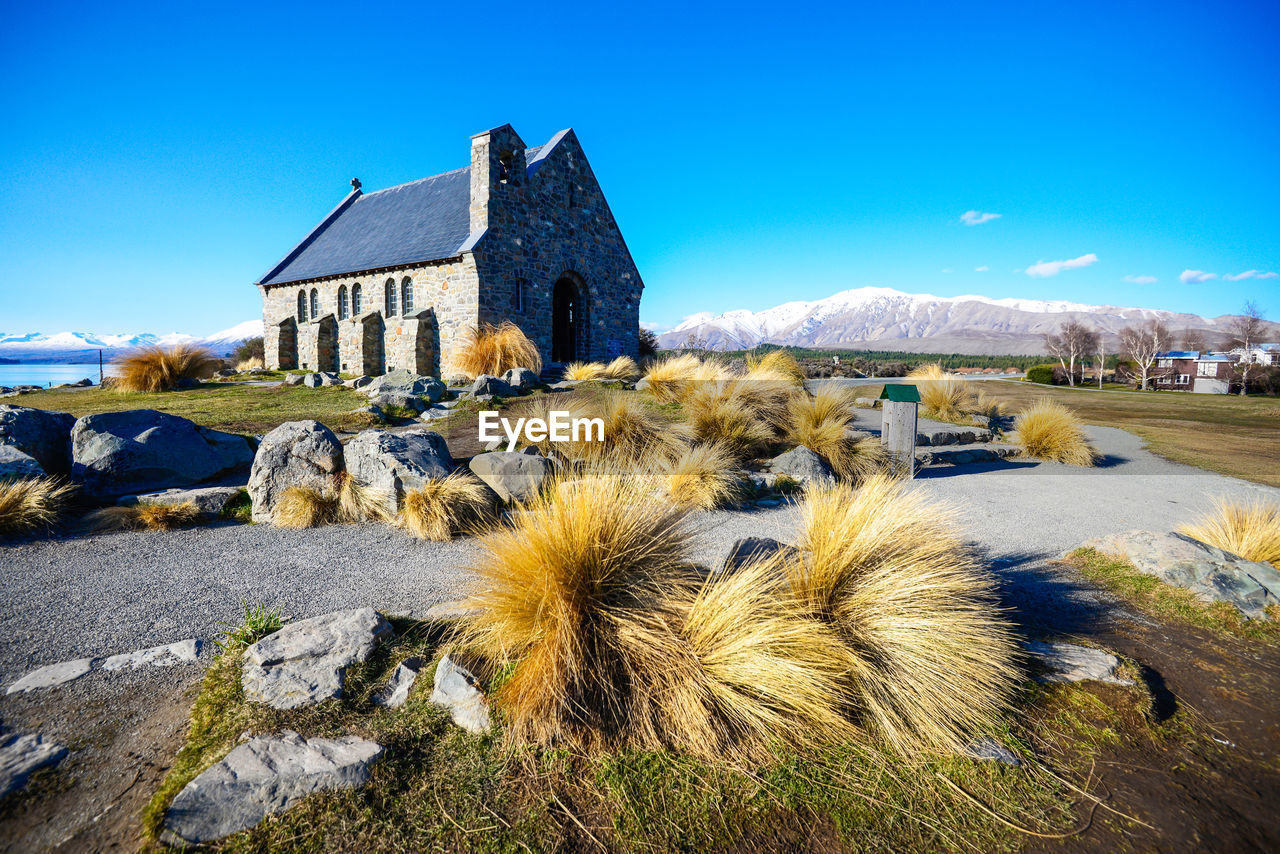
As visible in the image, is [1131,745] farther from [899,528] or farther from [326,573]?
[326,573]

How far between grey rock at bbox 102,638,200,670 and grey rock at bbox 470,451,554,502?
2.88 metres

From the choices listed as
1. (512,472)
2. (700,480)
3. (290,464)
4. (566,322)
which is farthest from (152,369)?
(700,480)

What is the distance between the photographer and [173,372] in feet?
49.9

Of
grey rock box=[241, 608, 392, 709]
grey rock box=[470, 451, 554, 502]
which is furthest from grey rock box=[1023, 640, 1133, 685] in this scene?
grey rock box=[470, 451, 554, 502]

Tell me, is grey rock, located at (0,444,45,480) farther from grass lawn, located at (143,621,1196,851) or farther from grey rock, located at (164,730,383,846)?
grey rock, located at (164,730,383,846)

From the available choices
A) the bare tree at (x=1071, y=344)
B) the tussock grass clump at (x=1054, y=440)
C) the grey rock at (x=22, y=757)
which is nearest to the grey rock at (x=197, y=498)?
the grey rock at (x=22, y=757)

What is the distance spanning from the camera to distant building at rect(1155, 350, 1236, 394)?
3268cm

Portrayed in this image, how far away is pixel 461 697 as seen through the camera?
2473 mm

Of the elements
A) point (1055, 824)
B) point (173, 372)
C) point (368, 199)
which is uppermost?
point (368, 199)

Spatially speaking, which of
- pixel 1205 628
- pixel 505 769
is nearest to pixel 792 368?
pixel 1205 628

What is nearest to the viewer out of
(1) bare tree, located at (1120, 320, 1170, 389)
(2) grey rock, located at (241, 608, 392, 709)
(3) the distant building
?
(2) grey rock, located at (241, 608, 392, 709)

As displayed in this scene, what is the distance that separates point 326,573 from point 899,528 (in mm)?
Result: 4186

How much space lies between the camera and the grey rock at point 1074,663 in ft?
9.48

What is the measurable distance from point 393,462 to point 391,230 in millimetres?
18699
